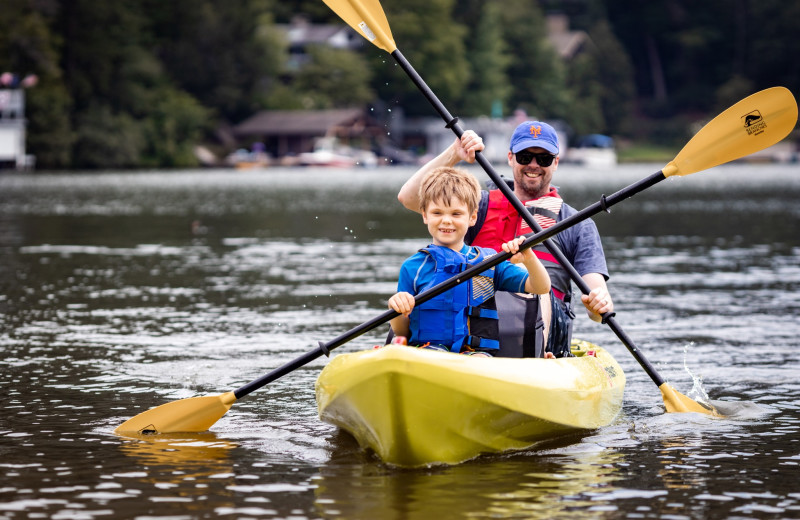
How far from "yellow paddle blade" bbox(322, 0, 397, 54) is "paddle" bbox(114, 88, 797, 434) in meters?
2.08

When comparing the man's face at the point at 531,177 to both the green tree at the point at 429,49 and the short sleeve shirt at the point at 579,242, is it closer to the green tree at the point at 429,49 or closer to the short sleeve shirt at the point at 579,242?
the short sleeve shirt at the point at 579,242

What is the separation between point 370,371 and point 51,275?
988 cm

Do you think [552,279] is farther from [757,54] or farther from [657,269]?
[757,54]

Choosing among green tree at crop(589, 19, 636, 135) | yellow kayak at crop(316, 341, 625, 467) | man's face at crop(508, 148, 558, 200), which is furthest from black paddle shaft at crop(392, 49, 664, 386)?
green tree at crop(589, 19, 636, 135)

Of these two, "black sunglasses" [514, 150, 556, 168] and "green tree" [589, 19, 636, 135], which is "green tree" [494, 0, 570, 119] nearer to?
"green tree" [589, 19, 636, 135]

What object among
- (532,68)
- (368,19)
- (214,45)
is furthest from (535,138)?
(532,68)

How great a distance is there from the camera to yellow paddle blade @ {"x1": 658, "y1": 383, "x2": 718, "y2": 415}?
24.8 feet

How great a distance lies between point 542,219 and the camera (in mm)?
7363

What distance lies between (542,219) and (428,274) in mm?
1177

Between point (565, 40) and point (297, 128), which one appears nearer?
point (297, 128)

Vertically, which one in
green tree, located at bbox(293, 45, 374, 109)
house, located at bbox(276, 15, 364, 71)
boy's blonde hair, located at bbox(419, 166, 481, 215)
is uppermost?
house, located at bbox(276, 15, 364, 71)

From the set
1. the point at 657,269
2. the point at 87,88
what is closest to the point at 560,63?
the point at 87,88

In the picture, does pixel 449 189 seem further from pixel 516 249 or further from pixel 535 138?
pixel 535 138

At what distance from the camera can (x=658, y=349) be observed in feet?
32.7
